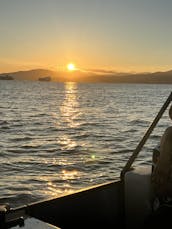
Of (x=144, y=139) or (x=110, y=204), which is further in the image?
(x=110, y=204)

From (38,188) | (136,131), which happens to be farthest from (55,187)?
(136,131)

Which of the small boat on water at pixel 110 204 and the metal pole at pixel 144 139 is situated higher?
the metal pole at pixel 144 139

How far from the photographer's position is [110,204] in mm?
5453

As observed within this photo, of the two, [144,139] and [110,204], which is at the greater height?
[144,139]

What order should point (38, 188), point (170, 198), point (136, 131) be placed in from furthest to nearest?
point (136, 131) → point (38, 188) → point (170, 198)

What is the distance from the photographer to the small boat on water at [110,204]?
471cm

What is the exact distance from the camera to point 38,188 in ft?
49.3

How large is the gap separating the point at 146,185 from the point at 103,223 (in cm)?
74

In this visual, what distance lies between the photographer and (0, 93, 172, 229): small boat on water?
15.5 ft

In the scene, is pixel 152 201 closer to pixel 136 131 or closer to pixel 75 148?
pixel 75 148

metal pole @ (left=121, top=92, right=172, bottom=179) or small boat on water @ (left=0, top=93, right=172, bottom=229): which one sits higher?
metal pole @ (left=121, top=92, right=172, bottom=179)

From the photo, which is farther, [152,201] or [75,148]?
[75,148]

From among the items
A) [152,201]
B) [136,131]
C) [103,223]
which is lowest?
[136,131]

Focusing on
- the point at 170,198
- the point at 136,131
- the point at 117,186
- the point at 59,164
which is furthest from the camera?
the point at 136,131
